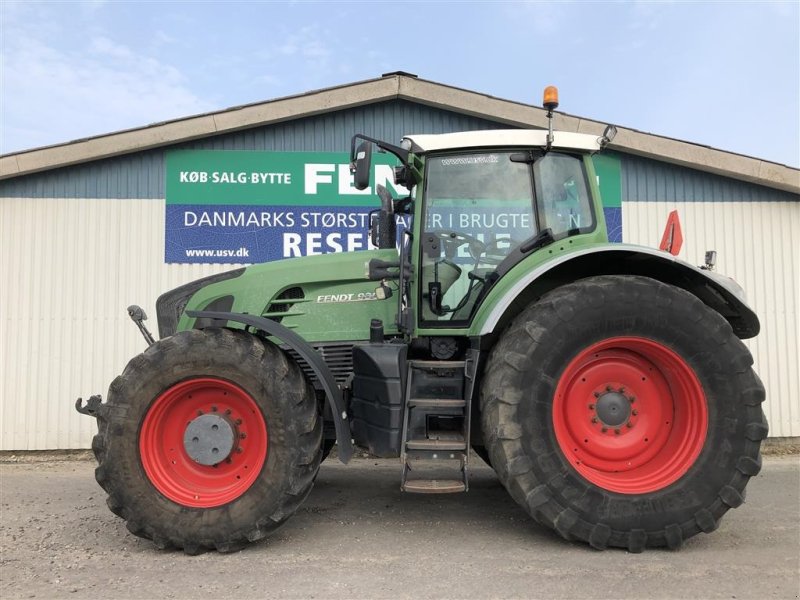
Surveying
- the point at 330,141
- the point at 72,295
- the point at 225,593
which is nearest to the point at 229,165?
the point at 330,141

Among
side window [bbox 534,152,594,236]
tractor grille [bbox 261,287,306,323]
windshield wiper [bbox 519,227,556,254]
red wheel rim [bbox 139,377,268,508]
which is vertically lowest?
red wheel rim [bbox 139,377,268,508]

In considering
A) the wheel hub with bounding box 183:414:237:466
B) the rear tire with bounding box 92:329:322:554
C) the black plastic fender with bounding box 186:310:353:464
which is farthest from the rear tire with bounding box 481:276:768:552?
the wheel hub with bounding box 183:414:237:466

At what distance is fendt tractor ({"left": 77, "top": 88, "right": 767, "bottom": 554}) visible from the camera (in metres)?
3.24

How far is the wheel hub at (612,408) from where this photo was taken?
3.44 m

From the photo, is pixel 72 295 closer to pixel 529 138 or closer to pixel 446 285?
pixel 446 285

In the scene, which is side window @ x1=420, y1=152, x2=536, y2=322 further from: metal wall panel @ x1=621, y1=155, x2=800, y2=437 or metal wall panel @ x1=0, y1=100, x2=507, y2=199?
metal wall panel @ x1=621, y1=155, x2=800, y2=437

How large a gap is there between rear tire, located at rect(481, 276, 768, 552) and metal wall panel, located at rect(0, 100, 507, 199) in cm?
415

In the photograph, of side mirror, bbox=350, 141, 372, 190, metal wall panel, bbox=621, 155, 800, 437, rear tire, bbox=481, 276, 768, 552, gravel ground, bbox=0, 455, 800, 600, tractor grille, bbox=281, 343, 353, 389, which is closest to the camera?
gravel ground, bbox=0, 455, 800, 600

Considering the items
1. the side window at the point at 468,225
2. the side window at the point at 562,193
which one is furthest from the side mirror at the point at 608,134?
the side window at the point at 468,225

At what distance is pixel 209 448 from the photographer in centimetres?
341

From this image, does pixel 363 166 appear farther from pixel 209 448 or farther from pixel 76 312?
pixel 76 312

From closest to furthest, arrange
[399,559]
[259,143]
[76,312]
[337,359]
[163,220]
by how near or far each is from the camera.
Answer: [399,559], [337,359], [76,312], [163,220], [259,143]

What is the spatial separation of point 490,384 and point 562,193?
4.81 feet

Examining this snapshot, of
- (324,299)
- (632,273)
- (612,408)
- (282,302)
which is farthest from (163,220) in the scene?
(612,408)
